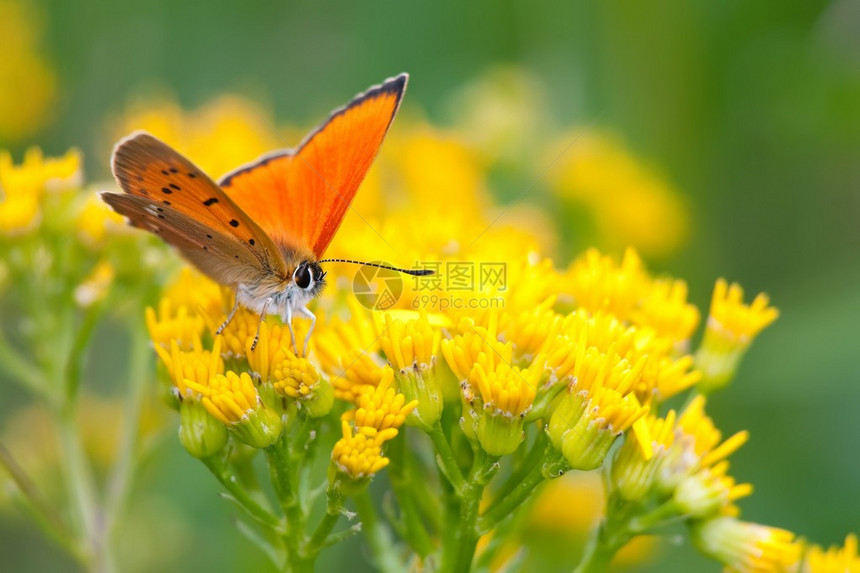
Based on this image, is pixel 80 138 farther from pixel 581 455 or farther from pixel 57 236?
pixel 581 455

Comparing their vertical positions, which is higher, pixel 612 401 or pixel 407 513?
pixel 612 401

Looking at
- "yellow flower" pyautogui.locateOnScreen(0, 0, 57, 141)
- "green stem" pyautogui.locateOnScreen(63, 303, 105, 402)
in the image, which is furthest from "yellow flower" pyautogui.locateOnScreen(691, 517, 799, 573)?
"yellow flower" pyautogui.locateOnScreen(0, 0, 57, 141)

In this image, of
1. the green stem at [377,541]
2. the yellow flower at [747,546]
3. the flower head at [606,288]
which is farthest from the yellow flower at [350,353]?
the yellow flower at [747,546]

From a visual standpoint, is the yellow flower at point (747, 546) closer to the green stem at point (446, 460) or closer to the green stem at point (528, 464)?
the green stem at point (528, 464)

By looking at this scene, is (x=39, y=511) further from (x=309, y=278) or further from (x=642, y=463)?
(x=642, y=463)

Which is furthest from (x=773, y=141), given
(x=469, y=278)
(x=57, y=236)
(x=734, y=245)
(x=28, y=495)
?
(x=28, y=495)

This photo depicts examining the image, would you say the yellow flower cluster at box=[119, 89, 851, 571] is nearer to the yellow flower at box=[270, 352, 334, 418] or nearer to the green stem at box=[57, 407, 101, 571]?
the yellow flower at box=[270, 352, 334, 418]
